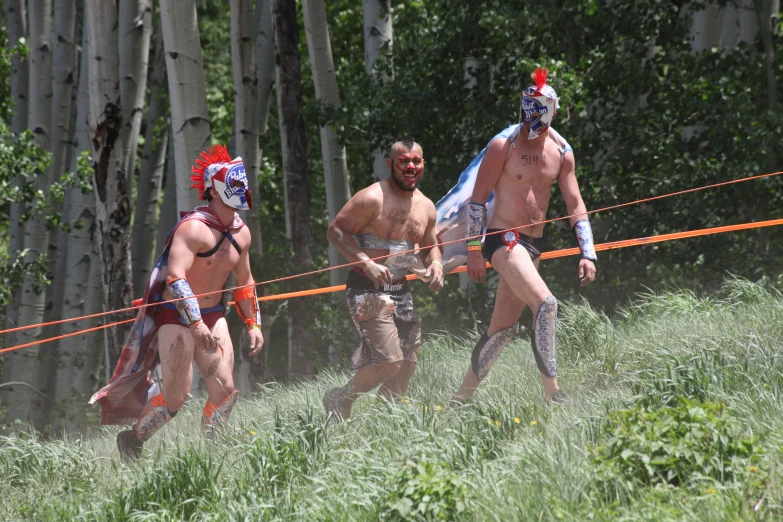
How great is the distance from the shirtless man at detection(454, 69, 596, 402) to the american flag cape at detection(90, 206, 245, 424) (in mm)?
1608

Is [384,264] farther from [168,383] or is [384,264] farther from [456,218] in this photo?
[168,383]

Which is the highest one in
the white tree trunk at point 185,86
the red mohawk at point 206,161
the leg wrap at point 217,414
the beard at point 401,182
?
the white tree trunk at point 185,86

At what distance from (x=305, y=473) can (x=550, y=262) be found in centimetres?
627

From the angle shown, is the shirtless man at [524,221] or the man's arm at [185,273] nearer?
the man's arm at [185,273]

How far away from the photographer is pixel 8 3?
15.3 m

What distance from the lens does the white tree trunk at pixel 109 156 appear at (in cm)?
995

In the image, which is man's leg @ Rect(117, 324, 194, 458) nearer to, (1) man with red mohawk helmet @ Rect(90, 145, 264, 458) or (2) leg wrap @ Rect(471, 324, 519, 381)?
(1) man with red mohawk helmet @ Rect(90, 145, 264, 458)

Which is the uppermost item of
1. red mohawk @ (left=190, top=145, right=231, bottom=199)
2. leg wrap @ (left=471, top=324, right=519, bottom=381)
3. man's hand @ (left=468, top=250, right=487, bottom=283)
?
red mohawk @ (left=190, top=145, right=231, bottom=199)

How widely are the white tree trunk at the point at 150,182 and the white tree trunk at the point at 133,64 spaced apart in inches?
→ 115

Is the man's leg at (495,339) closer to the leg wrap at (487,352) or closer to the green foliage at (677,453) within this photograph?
the leg wrap at (487,352)

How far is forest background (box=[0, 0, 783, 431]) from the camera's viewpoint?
1016 cm

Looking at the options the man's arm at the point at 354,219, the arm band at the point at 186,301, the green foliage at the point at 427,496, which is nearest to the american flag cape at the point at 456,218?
the man's arm at the point at 354,219

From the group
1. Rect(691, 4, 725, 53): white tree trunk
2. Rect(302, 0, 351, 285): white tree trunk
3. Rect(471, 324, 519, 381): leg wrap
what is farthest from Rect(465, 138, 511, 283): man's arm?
Rect(302, 0, 351, 285): white tree trunk

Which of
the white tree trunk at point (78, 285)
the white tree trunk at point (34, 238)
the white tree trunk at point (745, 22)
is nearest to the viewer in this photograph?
the white tree trunk at point (745, 22)
